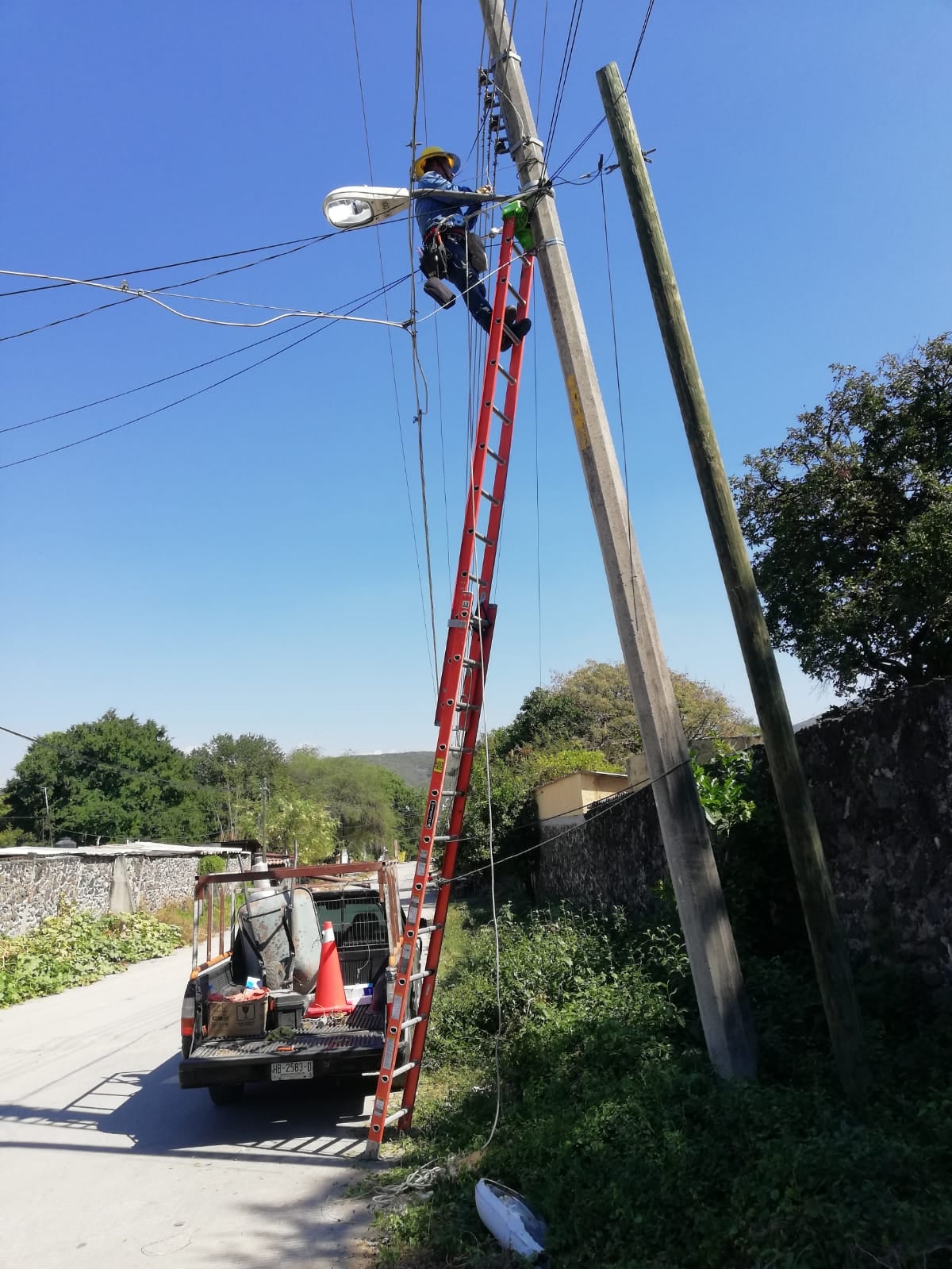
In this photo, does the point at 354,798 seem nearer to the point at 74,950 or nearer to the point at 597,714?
the point at 597,714

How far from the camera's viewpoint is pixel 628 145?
5875 millimetres

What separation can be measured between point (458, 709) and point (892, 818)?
3328 millimetres

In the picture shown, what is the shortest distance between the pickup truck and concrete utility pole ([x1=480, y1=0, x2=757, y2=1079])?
2.38 metres

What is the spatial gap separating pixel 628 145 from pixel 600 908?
32.9 feet

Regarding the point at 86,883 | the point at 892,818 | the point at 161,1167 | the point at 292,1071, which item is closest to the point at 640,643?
the point at 892,818

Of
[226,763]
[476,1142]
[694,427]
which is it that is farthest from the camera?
[226,763]

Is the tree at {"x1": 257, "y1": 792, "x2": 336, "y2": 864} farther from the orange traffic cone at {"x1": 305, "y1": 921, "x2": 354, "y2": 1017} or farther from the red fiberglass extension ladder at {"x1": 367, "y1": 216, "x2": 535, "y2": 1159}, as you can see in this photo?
the red fiberglass extension ladder at {"x1": 367, "y1": 216, "x2": 535, "y2": 1159}

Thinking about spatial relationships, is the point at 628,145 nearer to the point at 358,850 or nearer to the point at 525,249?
the point at 525,249

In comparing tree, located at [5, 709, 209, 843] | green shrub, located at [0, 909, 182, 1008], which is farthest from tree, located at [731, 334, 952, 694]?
tree, located at [5, 709, 209, 843]

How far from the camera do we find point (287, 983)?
8836mm

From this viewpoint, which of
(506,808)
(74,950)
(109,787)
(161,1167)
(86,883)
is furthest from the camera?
(109,787)

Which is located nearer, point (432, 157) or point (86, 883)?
point (432, 157)

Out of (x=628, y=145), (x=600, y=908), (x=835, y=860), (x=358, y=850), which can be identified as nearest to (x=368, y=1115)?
(x=835, y=860)

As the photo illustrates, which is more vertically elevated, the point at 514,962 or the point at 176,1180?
the point at 514,962
